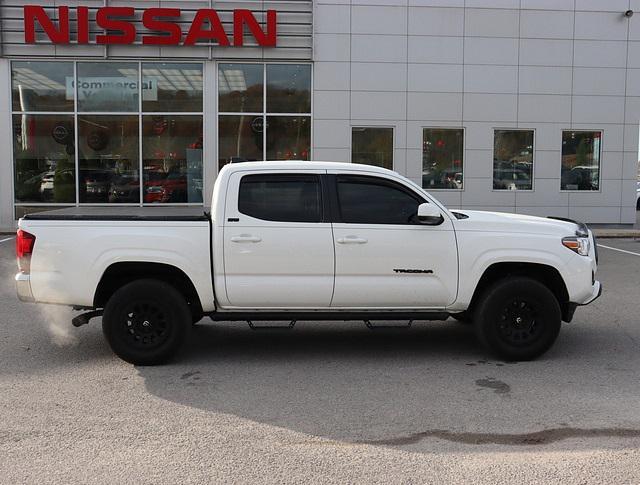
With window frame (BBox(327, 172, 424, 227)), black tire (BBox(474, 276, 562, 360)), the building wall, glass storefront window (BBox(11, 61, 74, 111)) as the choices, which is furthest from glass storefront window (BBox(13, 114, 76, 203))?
black tire (BBox(474, 276, 562, 360))

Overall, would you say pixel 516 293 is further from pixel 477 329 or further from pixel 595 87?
pixel 595 87

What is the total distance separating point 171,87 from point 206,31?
1878mm

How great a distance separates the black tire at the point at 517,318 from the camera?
19.9 feet

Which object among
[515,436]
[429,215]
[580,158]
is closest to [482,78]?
[580,158]

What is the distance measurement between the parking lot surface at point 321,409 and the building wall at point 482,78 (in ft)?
39.5

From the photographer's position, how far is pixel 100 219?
5863 mm

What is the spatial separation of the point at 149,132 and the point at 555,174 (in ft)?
39.6

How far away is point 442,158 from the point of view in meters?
19.0

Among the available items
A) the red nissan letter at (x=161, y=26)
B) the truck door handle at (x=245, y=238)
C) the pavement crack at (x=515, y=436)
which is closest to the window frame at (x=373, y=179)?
the truck door handle at (x=245, y=238)

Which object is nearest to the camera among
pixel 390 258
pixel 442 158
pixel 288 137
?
pixel 390 258

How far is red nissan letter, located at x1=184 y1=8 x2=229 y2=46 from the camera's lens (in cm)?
1780

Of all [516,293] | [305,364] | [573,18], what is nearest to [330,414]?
[305,364]

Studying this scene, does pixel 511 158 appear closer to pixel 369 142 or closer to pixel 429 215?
pixel 369 142

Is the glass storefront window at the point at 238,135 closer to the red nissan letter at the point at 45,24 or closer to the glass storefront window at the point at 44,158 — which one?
the glass storefront window at the point at 44,158
